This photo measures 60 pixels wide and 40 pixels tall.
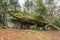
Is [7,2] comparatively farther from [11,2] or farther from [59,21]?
[59,21]

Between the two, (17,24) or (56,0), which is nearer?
(17,24)

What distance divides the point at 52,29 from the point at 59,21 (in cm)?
242

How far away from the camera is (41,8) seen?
19797mm

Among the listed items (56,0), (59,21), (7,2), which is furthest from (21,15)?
(56,0)

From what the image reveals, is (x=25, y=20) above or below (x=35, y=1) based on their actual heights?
below

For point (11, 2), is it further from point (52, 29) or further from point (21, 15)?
point (52, 29)

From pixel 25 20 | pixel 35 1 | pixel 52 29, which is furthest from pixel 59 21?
pixel 25 20

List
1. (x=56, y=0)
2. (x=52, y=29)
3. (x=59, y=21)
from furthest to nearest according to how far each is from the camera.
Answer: (x=56, y=0) → (x=59, y=21) → (x=52, y=29)

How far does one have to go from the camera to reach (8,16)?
18.7 metres

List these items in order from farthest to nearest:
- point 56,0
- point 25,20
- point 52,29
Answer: point 56,0
point 52,29
point 25,20

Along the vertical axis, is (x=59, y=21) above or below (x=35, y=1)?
below

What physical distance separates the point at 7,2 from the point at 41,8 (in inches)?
160

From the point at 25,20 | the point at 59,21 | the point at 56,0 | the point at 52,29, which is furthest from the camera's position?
the point at 56,0

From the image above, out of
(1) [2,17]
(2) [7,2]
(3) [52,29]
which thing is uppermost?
(2) [7,2]
